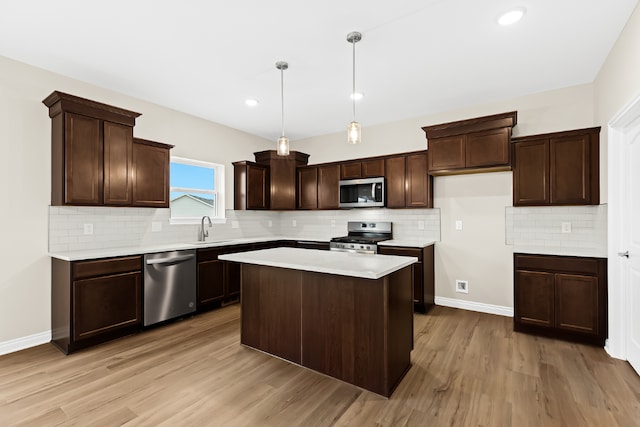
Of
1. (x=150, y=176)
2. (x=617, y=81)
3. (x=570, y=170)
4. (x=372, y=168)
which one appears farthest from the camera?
(x=372, y=168)

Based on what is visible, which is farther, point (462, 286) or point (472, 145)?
point (462, 286)

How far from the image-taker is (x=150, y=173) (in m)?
3.73

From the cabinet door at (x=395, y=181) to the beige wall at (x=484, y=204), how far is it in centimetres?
40

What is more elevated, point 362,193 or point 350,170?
point 350,170

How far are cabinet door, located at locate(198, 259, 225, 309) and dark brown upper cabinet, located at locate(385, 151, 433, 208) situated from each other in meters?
2.58

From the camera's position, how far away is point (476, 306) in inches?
162

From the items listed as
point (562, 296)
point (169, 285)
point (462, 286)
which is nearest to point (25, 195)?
point (169, 285)

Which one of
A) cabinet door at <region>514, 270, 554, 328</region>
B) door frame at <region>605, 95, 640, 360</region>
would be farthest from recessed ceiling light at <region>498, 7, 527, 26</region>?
cabinet door at <region>514, 270, 554, 328</region>

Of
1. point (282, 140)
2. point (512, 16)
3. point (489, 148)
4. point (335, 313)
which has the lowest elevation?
point (335, 313)

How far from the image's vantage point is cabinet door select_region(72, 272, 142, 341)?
9.50 feet

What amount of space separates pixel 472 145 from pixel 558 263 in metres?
1.56

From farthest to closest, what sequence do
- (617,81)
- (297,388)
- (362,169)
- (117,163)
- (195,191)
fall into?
(362,169), (195,191), (117,163), (617,81), (297,388)

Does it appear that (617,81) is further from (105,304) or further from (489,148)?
(105,304)

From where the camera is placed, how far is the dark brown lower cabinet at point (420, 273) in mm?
3961
